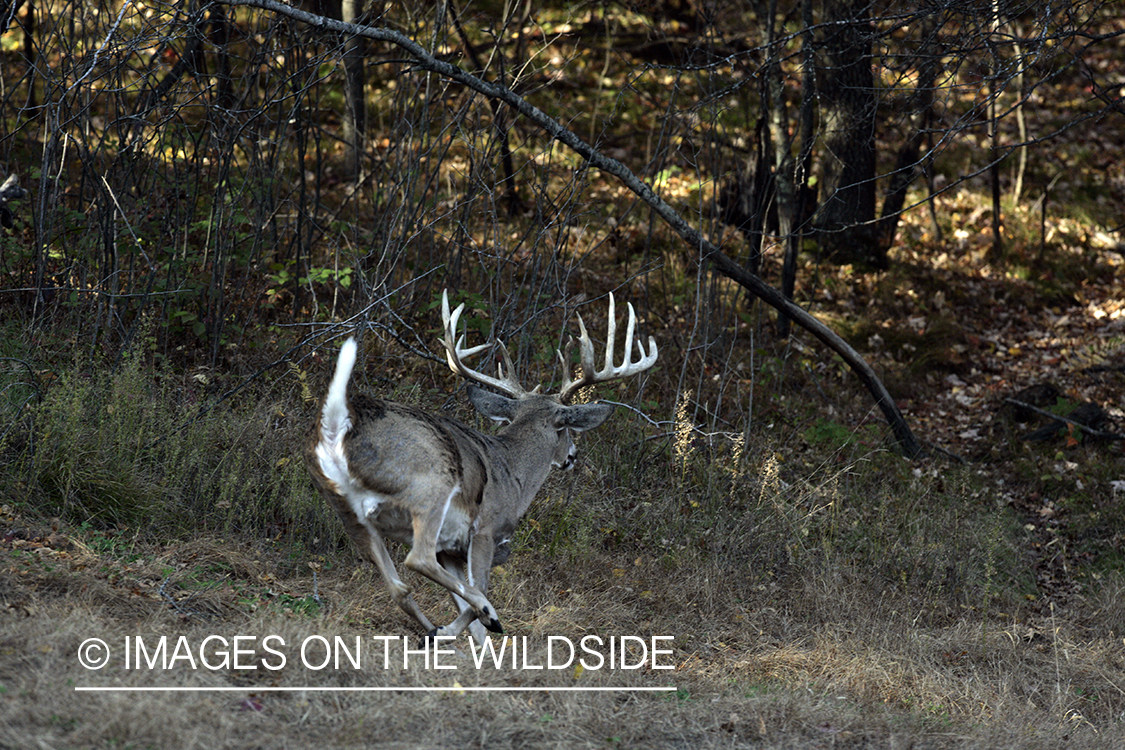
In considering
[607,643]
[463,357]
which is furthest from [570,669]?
[463,357]

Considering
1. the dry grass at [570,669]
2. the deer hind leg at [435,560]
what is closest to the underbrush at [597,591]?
the dry grass at [570,669]

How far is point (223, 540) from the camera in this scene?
575 centimetres

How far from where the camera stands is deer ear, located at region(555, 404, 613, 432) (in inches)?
224

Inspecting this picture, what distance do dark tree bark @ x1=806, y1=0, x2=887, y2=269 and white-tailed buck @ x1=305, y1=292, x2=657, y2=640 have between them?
5.67m

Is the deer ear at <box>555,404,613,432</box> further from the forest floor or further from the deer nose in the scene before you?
the forest floor

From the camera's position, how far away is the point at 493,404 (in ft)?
19.3

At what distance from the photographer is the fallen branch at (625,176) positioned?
21.7ft

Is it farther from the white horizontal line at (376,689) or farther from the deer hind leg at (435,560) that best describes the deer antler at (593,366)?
the white horizontal line at (376,689)

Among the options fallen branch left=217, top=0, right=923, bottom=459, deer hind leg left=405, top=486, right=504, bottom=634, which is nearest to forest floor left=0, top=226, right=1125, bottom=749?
deer hind leg left=405, top=486, right=504, bottom=634

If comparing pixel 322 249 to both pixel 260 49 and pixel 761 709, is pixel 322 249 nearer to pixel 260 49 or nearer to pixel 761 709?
pixel 260 49

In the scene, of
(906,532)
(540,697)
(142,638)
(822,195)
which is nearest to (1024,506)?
(906,532)

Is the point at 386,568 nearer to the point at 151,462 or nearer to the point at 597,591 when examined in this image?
the point at 597,591

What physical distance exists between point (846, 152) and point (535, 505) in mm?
6037

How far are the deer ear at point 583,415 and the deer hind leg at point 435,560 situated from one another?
1089 mm
